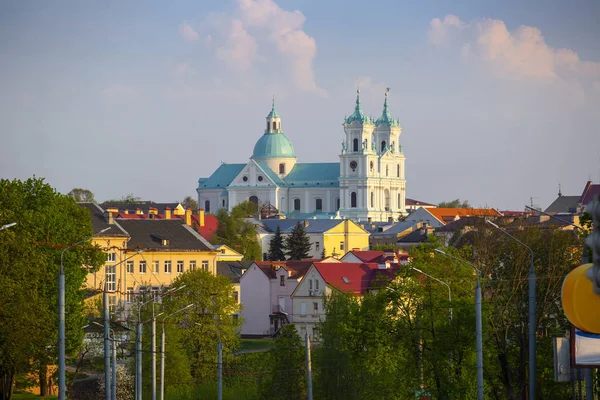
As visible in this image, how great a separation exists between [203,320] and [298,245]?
82.2 meters

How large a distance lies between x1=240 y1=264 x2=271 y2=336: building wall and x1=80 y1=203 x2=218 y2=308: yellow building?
177 inches

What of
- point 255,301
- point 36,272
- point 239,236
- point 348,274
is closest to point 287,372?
point 36,272

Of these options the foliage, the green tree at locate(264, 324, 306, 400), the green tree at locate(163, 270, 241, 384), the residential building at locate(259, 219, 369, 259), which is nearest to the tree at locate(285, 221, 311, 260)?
the foliage

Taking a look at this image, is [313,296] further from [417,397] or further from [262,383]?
[417,397]

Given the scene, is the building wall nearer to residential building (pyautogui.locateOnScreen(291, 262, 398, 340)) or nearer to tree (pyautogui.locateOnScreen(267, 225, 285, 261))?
residential building (pyautogui.locateOnScreen(291, 262, 398, 340))

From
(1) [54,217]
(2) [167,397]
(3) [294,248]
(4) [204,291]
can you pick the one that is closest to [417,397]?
(2) [167,397]

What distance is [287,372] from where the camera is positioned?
45.5m

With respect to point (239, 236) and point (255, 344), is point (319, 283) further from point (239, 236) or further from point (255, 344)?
point (239, 236)

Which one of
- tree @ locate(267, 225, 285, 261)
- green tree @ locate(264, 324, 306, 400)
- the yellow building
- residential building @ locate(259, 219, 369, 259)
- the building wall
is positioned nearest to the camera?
green tree @ locate(264, 324, 306, 400)

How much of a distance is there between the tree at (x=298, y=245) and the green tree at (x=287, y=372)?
92.1 metres

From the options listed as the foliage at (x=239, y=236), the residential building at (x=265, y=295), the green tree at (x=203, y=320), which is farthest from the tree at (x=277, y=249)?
the green tree at (x=203, y=320)

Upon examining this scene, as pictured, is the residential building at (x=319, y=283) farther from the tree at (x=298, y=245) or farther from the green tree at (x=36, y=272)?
the tree at (x=298, y=245)

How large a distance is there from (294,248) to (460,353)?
348ft

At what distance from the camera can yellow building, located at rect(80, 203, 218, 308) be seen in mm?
76000
